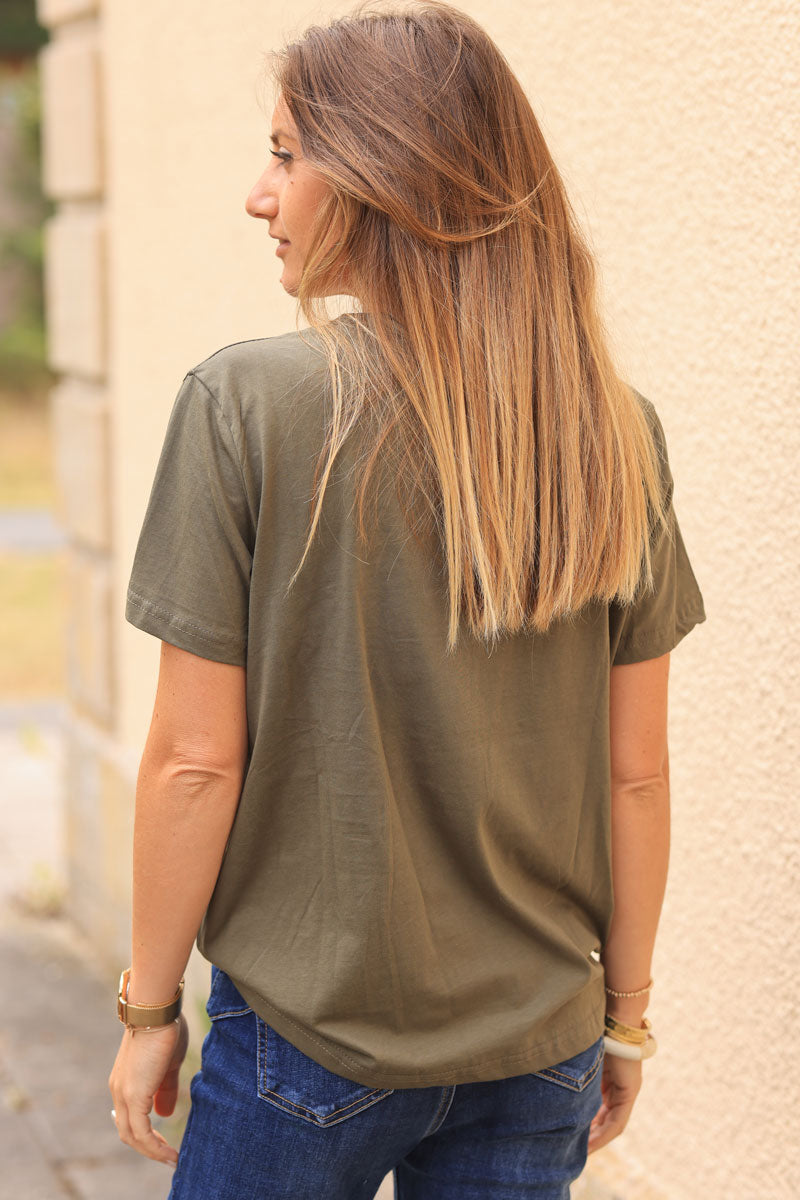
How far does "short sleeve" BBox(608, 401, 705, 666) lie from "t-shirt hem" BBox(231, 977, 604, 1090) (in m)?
0.39

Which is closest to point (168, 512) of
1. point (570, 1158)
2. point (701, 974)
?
point (570, 1158)

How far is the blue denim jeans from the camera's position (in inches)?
52.7

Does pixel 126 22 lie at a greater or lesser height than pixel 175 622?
greater

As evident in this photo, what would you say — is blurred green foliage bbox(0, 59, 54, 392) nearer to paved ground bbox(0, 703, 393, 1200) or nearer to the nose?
paved ground bbox(0, 703, 393, 1200)

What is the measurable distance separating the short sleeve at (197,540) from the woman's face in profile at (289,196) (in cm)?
20

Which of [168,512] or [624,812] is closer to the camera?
[168,512]

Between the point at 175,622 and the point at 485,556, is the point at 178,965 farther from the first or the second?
the point at 485,556

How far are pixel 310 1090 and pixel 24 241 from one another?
60.4 feet

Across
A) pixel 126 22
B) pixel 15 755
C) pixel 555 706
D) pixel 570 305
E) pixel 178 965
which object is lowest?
pixel 15 755

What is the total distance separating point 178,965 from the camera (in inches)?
56.5

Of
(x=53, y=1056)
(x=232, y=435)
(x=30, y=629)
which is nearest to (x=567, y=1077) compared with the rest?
(x=232, y=435)

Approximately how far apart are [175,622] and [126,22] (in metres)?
3.02

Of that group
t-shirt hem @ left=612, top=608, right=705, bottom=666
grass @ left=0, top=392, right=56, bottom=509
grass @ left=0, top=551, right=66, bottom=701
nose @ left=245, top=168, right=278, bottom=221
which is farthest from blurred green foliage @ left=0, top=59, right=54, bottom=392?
t-shirt hem @ left=612, top=608, right=705, bottom=666

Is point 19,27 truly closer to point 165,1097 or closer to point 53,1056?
point 53,1056
